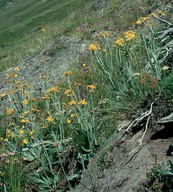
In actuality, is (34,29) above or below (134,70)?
below

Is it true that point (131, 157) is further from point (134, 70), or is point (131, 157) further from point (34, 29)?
point (34, 29)

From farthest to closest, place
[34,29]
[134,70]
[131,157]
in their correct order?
[34,29] → [134,70] → [131,157]

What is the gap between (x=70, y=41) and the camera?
13.0m

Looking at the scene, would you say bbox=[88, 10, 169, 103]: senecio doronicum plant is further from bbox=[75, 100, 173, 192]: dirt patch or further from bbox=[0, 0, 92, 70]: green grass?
bbox=[0, 0, 92, 70]: green grass

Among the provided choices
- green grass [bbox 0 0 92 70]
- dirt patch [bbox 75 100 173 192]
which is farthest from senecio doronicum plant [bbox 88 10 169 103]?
green grass [bbox 0 0 92 70]

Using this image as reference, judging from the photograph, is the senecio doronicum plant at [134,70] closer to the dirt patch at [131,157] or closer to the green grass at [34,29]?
the dirt patch at [131,157]

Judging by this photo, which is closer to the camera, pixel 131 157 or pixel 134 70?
pixel 131 157

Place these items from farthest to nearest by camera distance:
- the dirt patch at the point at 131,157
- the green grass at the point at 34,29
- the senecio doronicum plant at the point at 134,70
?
1. the green grass at the point at 34,29
2. the senecio doronicum plant at the point at 134,70
3. the dirt patch at the point at 131,157

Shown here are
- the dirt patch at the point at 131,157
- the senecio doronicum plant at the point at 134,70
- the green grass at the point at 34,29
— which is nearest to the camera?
the dirt patch at the point at 131,157

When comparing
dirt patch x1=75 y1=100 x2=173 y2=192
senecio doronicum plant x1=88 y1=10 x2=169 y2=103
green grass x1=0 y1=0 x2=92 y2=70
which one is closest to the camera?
dirt patch x1=75 y1=100 x2=173 y2=192

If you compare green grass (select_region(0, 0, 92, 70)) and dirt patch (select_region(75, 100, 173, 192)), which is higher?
dirt patch (select_region(75, 100, 173, 192))

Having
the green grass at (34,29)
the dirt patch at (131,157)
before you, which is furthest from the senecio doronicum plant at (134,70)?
the green grass at (34,29)

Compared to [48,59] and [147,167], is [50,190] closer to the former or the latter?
[147,167]

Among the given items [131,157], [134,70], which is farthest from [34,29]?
[131,157]
